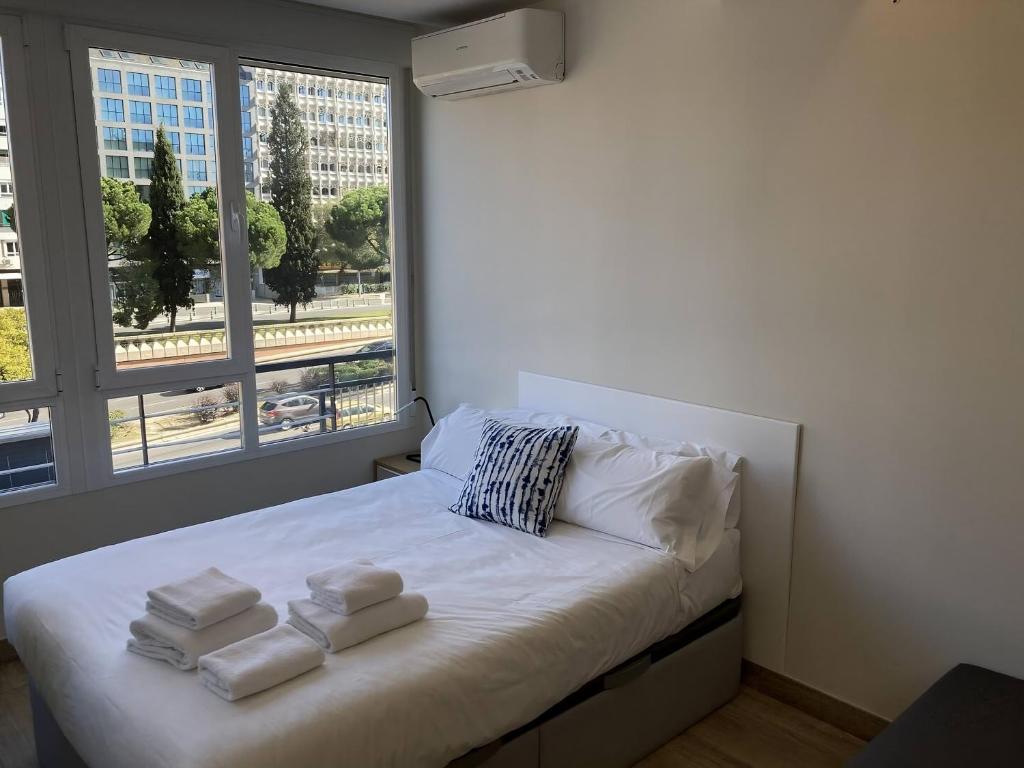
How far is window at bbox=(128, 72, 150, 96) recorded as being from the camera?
316cm

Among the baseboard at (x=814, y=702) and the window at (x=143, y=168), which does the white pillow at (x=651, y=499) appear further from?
the window at (x=143, y=168)

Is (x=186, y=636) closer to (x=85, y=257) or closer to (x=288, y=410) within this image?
(x=85, y=257)

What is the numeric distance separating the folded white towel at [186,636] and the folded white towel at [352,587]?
0.14 metres

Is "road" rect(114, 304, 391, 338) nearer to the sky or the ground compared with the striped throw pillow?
nearer to the sky

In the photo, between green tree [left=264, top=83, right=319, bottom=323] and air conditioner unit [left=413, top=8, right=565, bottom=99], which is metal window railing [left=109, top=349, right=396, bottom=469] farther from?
air conditioner unit [left=413, top=8, right=565, bottom=99]

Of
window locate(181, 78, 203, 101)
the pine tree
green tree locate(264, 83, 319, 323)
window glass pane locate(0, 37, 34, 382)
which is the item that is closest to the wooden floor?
A: window glass pane locate(0, 37, 34, 382)

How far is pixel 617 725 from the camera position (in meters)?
2.36

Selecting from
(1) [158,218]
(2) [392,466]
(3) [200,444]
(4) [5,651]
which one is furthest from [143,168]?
(4) [5,651]

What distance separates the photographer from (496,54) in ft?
10.4

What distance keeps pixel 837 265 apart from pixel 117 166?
2738 millimetres

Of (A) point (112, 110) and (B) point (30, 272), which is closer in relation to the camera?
(B) point (30, 272)

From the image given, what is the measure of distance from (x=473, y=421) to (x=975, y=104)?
2130 millimetres

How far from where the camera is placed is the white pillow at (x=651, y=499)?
2.59 m

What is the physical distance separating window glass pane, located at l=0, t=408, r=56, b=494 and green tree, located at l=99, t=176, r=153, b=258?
71 cm
